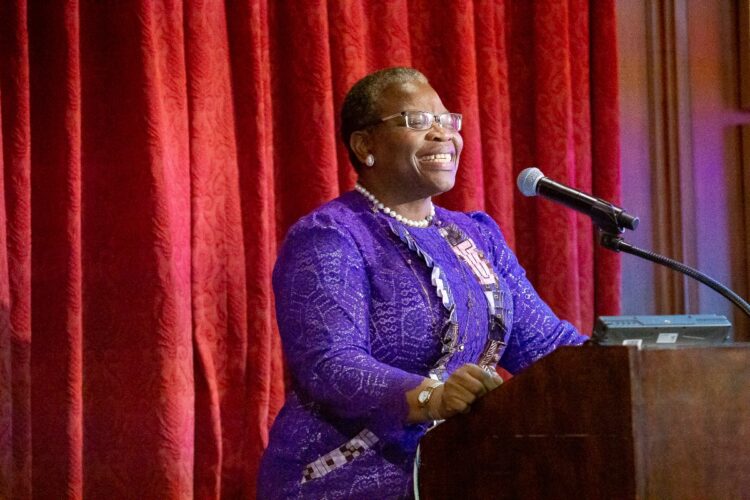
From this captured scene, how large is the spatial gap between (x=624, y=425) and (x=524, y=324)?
1.00 meters

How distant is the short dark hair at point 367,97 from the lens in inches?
95.1

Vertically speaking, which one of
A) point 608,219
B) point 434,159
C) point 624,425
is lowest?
point 624,425

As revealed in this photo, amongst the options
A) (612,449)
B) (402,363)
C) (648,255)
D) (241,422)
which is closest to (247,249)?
(241,422)

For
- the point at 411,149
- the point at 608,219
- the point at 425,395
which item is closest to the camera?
the point at 425,395

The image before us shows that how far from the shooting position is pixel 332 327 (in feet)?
6.57

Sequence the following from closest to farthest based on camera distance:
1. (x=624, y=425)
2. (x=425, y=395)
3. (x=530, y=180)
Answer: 1. (x=624, y=425)
2. (x=425, y=395)
3. (x=530, y=180)

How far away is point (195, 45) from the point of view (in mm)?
2875

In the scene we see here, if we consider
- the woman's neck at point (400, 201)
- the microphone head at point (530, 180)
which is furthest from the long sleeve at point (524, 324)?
the microphone head at point (530, 180)

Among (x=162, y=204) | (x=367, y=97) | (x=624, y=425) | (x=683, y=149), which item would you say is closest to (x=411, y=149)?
(x=367, y=97)

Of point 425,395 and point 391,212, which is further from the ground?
point 391,212

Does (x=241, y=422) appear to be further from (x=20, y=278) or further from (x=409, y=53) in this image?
(x=409, y=53)

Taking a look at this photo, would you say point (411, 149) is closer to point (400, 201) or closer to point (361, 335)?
point (400, 201)

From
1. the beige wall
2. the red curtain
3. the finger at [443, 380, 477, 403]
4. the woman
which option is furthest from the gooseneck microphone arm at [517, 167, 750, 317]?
the beige wall

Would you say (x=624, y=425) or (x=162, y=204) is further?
(x=162, y=204)
